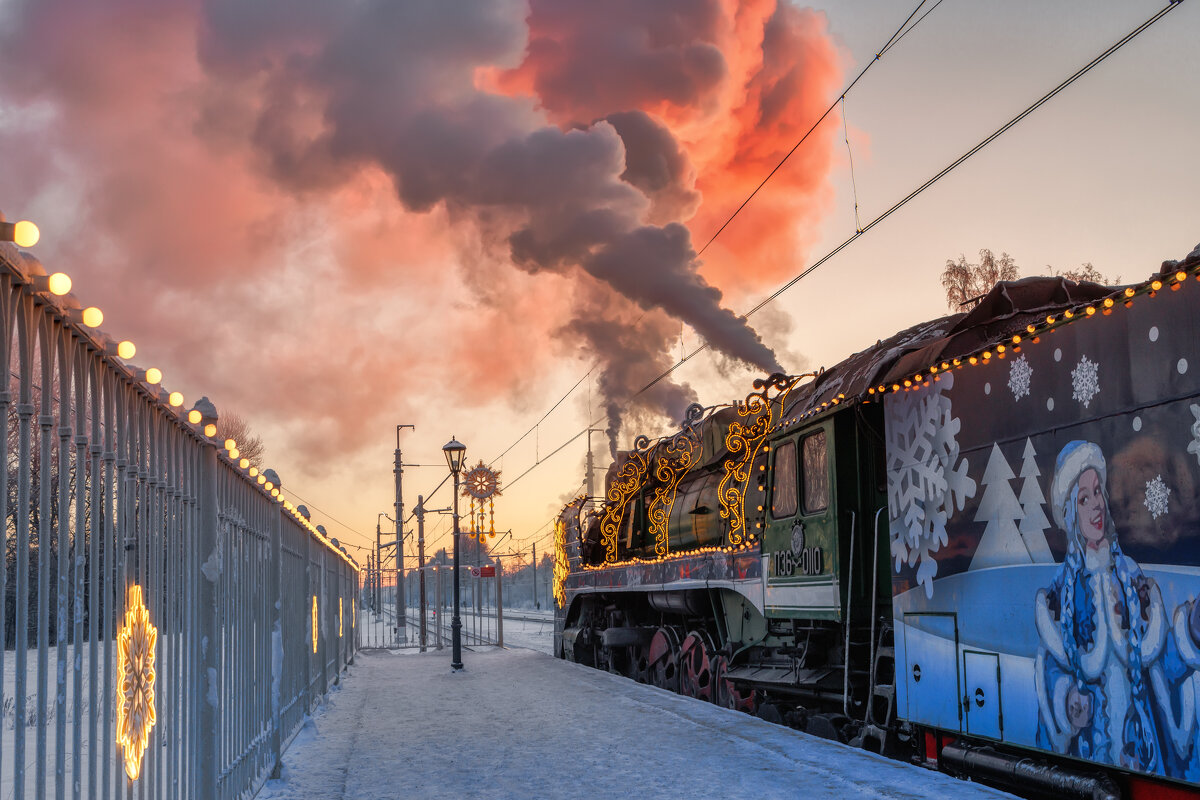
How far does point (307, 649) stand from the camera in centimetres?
1102

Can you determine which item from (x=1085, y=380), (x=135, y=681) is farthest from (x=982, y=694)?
(x=135, y=681)

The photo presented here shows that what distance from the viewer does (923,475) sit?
7.73 metres

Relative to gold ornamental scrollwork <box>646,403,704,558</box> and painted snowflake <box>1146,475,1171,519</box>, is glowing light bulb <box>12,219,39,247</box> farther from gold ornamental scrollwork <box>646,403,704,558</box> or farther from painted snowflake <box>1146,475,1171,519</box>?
gold ornamental scrollwork <box>646,403,704,558</box>

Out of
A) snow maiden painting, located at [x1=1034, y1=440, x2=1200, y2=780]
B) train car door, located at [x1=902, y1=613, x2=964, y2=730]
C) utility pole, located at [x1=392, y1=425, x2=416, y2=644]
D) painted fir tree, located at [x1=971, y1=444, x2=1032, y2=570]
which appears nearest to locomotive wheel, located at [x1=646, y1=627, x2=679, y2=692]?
train car door, located at [x1=902, y1=613, x2=964, y2=730]

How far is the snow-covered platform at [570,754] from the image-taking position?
7262 mm

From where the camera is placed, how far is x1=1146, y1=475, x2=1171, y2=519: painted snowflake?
5.13m

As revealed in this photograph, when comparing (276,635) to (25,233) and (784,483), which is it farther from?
(25,233)

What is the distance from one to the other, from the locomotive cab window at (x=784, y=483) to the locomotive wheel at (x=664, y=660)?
505 centimetres

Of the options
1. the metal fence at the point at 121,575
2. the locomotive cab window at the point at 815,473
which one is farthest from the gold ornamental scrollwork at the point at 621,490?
the metal fence at the point at 121,575

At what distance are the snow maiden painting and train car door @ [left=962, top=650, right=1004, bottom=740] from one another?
18.8 inches

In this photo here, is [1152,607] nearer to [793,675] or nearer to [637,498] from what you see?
[793,675]

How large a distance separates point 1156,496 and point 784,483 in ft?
17.4

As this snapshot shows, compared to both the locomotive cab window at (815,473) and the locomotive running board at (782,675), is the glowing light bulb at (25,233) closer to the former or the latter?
the locomotive cab window at (815,473)

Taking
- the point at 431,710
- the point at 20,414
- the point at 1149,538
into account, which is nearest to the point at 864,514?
the point at 1149,538
